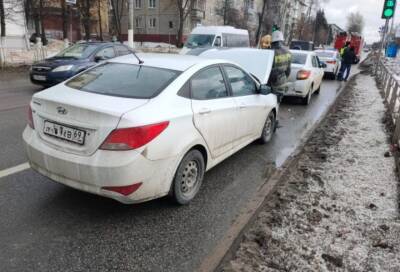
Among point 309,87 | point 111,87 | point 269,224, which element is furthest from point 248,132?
point 309,87

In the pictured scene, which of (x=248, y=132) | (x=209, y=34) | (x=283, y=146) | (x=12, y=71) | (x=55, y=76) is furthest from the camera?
(x=209, y=34)

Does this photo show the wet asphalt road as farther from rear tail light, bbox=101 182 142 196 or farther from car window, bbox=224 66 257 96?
car window, bbox=224 66 257 96

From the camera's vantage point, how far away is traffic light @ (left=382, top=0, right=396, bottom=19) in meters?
13.5

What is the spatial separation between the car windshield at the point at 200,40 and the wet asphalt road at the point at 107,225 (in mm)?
13230

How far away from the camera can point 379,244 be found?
3176 millimetres

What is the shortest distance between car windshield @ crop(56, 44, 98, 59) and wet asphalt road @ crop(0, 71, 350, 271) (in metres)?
6.22

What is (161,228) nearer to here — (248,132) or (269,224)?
(269,224)

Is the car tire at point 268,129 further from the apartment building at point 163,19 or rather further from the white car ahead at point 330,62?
the apartment building at point 163,19

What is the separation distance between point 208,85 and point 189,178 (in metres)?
1.15

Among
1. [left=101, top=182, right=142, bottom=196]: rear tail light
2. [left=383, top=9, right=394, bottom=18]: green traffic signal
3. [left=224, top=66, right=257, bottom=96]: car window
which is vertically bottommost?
[left=101, top=182, right=142, bottom=196]: rear tail light

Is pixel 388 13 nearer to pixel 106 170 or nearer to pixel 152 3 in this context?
pixel 106 170

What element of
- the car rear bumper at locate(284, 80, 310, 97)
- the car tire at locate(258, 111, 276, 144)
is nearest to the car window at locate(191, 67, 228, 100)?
the car tire at locate(258, 111, 276, 144)

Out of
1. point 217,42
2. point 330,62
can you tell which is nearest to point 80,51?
point 217,42

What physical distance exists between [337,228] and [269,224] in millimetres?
676
